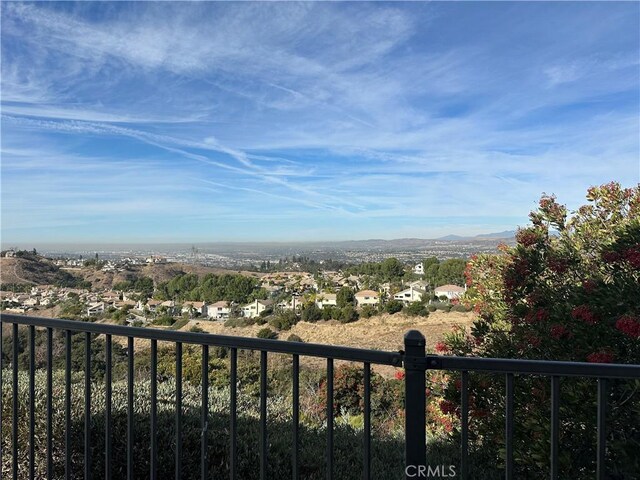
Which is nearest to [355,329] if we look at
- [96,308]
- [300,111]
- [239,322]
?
[239,322]

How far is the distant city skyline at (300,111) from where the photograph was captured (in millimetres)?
9898

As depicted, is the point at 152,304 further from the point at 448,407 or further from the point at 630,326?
the point at 630,326

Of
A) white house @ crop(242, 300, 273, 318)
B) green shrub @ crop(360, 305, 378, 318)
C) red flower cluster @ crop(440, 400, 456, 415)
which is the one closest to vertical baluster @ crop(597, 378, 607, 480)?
red flower cluster @ crop(440, 400, 456, 415)

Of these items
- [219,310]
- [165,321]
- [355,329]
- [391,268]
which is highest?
[391,268]

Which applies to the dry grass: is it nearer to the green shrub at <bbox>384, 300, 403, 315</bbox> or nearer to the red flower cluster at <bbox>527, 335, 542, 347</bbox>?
the green shrub at <bbox>384, 300, 403, 315</bbox>

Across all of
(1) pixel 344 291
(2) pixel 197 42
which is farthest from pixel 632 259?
(1) pixel 344 291

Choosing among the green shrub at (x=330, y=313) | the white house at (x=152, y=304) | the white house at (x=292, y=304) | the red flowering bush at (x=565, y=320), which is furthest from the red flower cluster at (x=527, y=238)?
the white house at (x=292, y=304)

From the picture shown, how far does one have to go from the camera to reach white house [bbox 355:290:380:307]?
859 inches

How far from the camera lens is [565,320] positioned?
3.89m

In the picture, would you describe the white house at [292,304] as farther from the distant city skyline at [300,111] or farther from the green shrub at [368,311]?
the distant city skyline at [300,111]

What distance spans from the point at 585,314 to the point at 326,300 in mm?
19214

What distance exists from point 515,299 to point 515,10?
7.92 metres

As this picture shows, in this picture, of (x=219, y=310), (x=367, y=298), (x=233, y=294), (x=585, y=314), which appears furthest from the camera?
(x=367, y=298)

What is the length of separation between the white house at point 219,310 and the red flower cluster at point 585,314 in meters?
15.4
